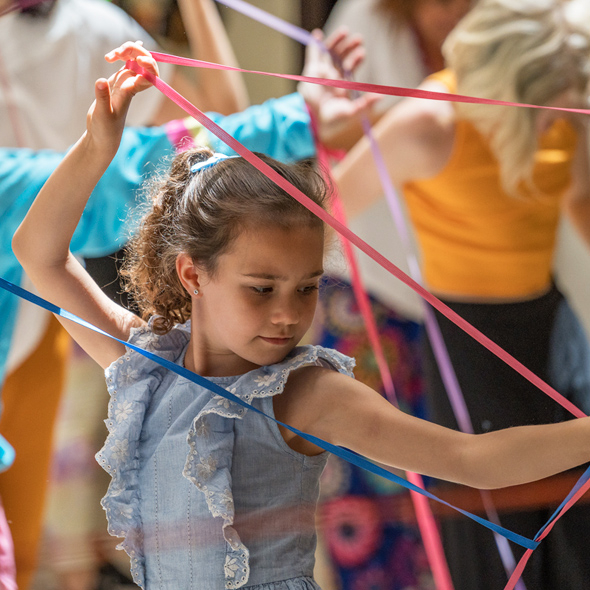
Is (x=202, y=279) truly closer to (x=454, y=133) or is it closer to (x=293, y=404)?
(x=293, y=404)

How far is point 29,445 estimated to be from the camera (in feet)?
1.28

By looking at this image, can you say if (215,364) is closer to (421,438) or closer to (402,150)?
(421,438)

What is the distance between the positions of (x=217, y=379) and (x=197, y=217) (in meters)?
0.07

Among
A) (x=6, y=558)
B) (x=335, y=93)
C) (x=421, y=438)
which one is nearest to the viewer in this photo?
(x=421, y=438)

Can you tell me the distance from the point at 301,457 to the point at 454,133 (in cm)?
32

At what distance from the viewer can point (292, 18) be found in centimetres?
48

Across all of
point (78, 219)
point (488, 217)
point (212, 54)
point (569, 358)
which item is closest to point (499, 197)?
point (488, 217)

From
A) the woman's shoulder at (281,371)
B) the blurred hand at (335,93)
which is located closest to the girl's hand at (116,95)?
the woman's shoulder at (281,371)

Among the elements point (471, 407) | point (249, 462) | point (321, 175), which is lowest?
point (471, 407)

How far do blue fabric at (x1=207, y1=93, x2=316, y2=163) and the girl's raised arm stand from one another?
0.47 feet

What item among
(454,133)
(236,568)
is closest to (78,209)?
(236,568)

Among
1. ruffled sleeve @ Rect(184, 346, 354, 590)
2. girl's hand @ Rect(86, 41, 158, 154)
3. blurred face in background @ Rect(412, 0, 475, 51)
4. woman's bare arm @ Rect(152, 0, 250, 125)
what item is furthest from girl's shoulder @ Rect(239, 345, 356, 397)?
blurred face in background @ Rect(412, 0, 475, 51)

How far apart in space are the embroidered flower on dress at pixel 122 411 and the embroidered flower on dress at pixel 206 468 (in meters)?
0.04

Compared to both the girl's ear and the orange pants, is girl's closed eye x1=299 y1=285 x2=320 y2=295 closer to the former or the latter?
the girl's ear
